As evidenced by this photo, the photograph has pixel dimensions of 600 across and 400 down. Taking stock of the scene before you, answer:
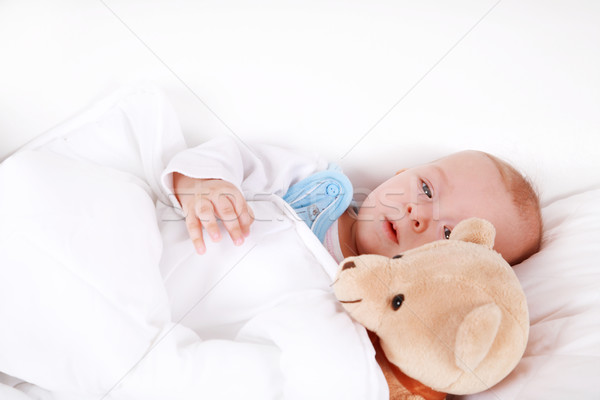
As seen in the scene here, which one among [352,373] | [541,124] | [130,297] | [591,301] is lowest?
[591,301]

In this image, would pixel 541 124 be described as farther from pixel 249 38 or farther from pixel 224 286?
pixel 224 286

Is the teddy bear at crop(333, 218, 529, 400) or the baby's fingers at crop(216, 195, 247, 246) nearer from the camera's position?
the teddy bear at crop(333, 218, 529, 400)

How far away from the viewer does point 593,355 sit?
0.68 m

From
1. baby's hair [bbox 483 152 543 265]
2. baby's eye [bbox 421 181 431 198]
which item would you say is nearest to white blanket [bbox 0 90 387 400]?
baby's eye [bbox 421 181 431 198]

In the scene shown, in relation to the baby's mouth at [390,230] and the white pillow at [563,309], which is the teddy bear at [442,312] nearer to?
the white pillow at [563,309]

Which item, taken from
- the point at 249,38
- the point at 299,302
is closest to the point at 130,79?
the point at 249,38

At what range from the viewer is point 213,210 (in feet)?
2.75

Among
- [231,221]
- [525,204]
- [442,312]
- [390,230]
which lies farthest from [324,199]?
[442,312]

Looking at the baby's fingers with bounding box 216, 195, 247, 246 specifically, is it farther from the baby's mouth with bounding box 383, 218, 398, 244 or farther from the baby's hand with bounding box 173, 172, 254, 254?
the baby's mouth with bounding box 383, 218, 398, 244

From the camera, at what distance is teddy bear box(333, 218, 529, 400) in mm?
550

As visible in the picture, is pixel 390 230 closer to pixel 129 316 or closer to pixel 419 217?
pixel 419 217

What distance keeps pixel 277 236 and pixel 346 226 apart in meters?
0.24

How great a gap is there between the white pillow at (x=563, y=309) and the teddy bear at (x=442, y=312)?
11cm

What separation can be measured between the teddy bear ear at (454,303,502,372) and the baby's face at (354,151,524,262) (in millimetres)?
348
